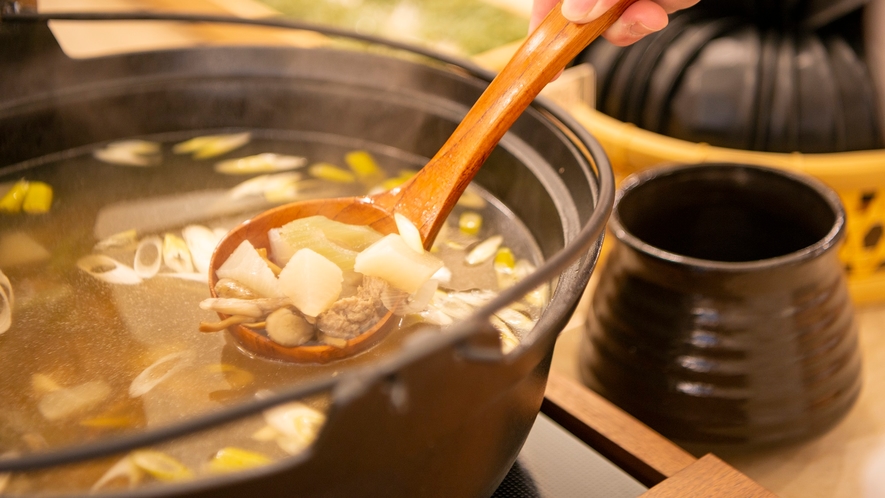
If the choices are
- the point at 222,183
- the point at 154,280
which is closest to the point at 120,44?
the point at 222,183

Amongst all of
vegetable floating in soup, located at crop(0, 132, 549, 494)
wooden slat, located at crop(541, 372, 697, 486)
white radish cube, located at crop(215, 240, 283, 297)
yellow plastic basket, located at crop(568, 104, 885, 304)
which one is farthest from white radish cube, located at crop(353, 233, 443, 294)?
yellow plastic basket, located at crop(568, 104, 885, 304)

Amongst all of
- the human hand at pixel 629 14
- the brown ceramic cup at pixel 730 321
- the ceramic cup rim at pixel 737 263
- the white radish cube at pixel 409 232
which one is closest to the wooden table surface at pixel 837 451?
the brown ceramic cup at pixel 730 321

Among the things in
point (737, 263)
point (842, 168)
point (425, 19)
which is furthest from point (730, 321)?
point (425, 19)

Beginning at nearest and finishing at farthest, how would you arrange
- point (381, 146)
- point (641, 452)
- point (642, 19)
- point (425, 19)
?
point (641, 452) → point (642, 19) → point (381, 146) → point (425, 19)

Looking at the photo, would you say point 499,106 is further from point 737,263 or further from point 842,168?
point 842,168

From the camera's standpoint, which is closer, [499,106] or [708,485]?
[708,485]

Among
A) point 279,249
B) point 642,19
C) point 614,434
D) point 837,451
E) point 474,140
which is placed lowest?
point 837,451

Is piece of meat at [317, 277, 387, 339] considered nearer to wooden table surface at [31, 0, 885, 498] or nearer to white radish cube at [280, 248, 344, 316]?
white radish cube at [280, 248, 344, 316]

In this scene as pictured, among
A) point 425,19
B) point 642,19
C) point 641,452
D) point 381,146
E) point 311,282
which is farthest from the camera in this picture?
point 425,19
